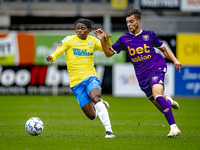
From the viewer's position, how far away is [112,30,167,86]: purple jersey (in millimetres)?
6566

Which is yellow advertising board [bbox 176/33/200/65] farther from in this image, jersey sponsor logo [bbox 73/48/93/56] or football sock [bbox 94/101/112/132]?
football sock [bbox 94/101/112/132]

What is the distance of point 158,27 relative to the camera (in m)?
18.2

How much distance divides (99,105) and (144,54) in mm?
1168

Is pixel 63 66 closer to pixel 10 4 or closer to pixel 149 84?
pixel 10 4

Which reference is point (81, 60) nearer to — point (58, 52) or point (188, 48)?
point (58, 52)

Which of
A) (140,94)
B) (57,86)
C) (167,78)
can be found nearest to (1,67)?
(57,86)

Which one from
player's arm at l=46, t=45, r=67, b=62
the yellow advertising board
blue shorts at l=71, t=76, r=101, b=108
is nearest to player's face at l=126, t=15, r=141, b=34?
blue shorts at l=71, t=76, r=101, b=108

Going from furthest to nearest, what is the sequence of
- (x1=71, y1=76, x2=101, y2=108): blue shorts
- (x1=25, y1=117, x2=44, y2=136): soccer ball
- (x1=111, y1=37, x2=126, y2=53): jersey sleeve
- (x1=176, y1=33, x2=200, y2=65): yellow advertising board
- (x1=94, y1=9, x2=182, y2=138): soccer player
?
1. (x1=176, y1=33, x2=200, y2=65): yellow advertising board
2. (x1=111, y1=37, x2=126, y2=53): jersey sleeve
3. (x1=71, y1=76, x2=101, y2=108): blue shorts
4. (x1=94, y1=9, x2=182, y2=138): soccer player
5. (x1=25, y1=117, x2=44, y2=136): soccer ball

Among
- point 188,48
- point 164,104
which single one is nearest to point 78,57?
point 164,104

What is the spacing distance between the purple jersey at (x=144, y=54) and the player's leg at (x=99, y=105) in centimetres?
78

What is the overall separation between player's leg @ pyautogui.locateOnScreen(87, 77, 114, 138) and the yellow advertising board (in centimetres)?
1136

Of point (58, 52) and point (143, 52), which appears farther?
point (58, 52)

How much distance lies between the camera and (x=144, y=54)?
21.7ft

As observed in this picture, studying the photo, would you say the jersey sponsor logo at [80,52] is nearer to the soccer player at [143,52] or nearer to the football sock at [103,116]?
the soccer player at [143,52]
